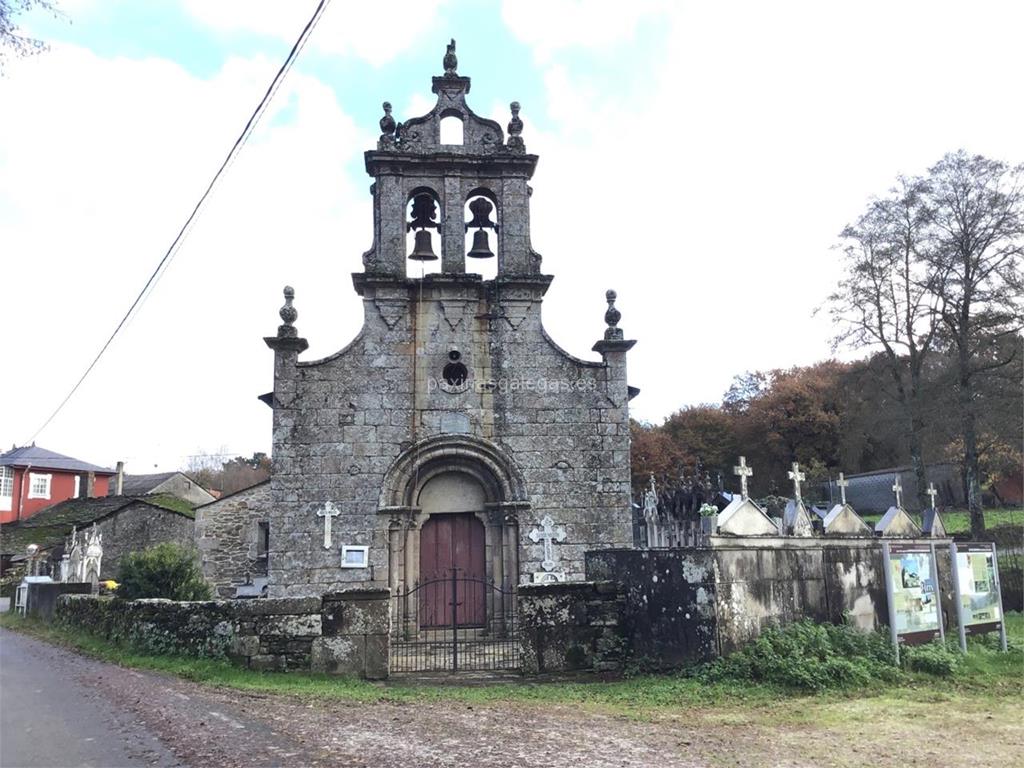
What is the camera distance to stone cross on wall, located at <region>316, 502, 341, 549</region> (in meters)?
13.3

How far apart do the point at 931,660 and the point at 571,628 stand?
13.6ft

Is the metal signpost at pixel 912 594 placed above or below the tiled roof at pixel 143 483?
below

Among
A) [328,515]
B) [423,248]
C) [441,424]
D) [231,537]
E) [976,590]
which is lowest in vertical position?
[976,590]

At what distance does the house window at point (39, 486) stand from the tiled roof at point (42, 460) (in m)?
0.62

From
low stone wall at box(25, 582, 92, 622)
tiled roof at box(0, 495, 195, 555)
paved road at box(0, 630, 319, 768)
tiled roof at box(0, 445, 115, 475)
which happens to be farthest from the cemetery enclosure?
tiled roof at box(0, 445, 115, 475)

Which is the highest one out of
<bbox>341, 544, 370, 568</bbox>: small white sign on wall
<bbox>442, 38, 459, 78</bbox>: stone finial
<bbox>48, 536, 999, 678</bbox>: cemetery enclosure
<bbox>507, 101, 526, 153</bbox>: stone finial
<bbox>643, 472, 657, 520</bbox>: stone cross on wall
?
<bbox>442, 38, 459, 78</bbox>: stone finial

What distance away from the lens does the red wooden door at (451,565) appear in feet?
44.6

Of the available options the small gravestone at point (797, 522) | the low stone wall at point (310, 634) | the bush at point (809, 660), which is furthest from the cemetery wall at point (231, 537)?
the bush at point (809, 660)

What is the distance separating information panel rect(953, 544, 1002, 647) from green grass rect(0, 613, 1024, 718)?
57 cm

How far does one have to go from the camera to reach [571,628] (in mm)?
9562

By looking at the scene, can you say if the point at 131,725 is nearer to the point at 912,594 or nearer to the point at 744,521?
the point at 744,521

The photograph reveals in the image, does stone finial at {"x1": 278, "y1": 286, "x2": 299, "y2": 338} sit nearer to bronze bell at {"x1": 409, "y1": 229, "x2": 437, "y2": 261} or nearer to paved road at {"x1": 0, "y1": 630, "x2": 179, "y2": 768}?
bronze bell at {"x1": 409, "y1": 229, "x2": 437, "y2": 261}

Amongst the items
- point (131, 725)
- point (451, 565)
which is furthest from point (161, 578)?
point (131, 725)

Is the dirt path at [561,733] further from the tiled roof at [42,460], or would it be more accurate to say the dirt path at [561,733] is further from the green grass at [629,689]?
the tiled roof at [42,460]
